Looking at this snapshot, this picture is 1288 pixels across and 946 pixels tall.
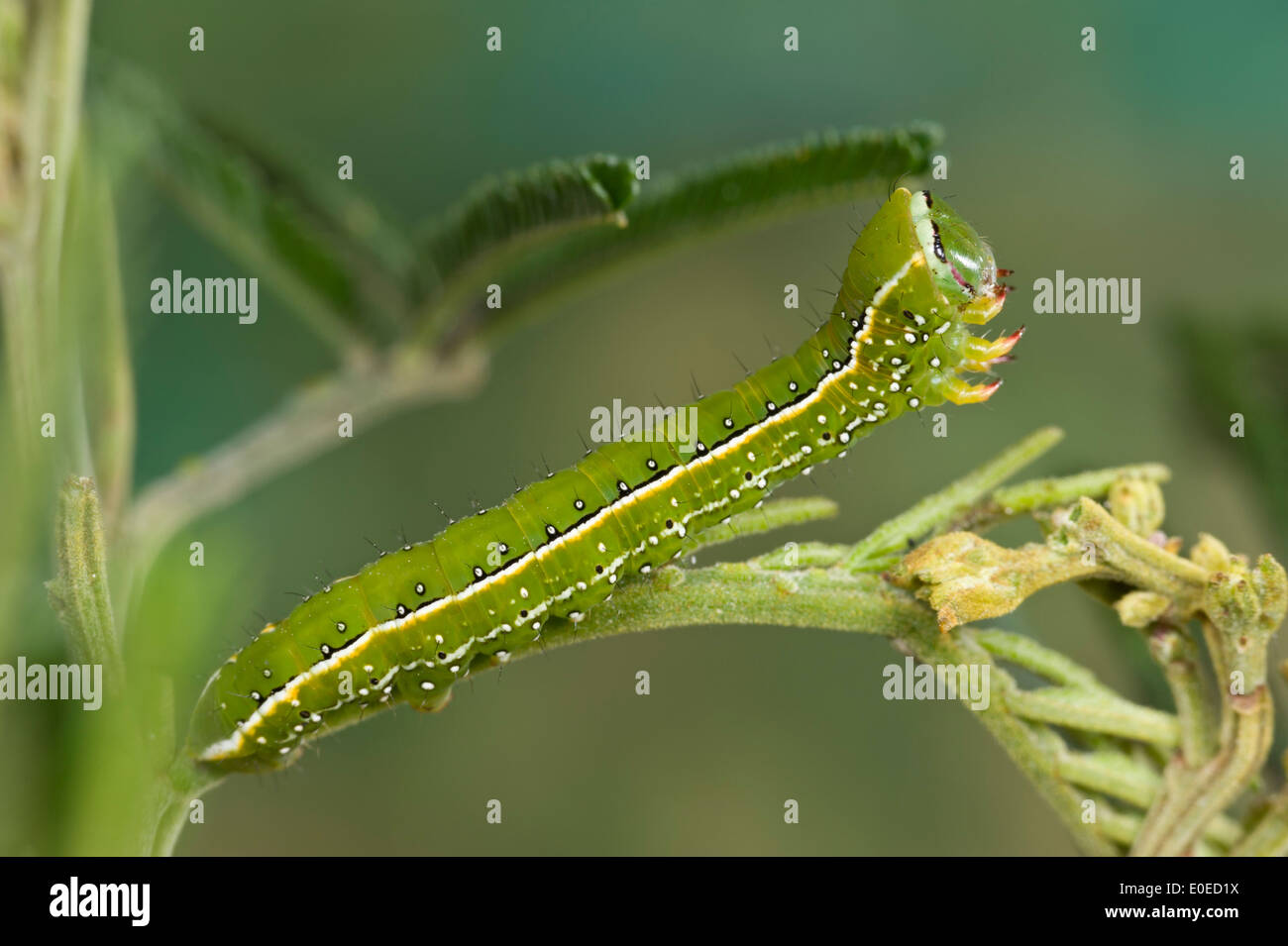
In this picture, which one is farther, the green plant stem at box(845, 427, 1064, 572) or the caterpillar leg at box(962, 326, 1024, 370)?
the caterpillar leg at box(962, 326, 1024, 370)

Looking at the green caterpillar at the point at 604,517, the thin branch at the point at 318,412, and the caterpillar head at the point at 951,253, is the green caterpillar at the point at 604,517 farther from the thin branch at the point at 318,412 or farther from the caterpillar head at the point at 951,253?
the thin branch at the point at 318,412

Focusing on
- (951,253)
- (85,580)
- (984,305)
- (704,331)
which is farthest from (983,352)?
(704,331)

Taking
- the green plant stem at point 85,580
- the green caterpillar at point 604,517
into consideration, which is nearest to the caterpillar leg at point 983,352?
the green caterpillar at point 604,517

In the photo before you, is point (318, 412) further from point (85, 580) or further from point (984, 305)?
point (984, 305)

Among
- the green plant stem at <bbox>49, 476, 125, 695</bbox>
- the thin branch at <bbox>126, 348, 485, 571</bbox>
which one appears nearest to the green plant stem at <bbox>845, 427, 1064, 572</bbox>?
the green plant stem at <bbox>49, 476, 125, 695</bbox>

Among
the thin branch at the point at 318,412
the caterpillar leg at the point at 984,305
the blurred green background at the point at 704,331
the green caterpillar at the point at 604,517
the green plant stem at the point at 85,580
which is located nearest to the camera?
the green plant stem at the point at 85,580

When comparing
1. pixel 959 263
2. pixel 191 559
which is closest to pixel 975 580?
pixel 959 263

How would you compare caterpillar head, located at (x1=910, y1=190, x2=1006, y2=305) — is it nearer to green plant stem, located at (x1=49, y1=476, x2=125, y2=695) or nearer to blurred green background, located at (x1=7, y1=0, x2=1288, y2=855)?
green plant stem, located at (x1=49, y1=476, x2=125, y2=695)
